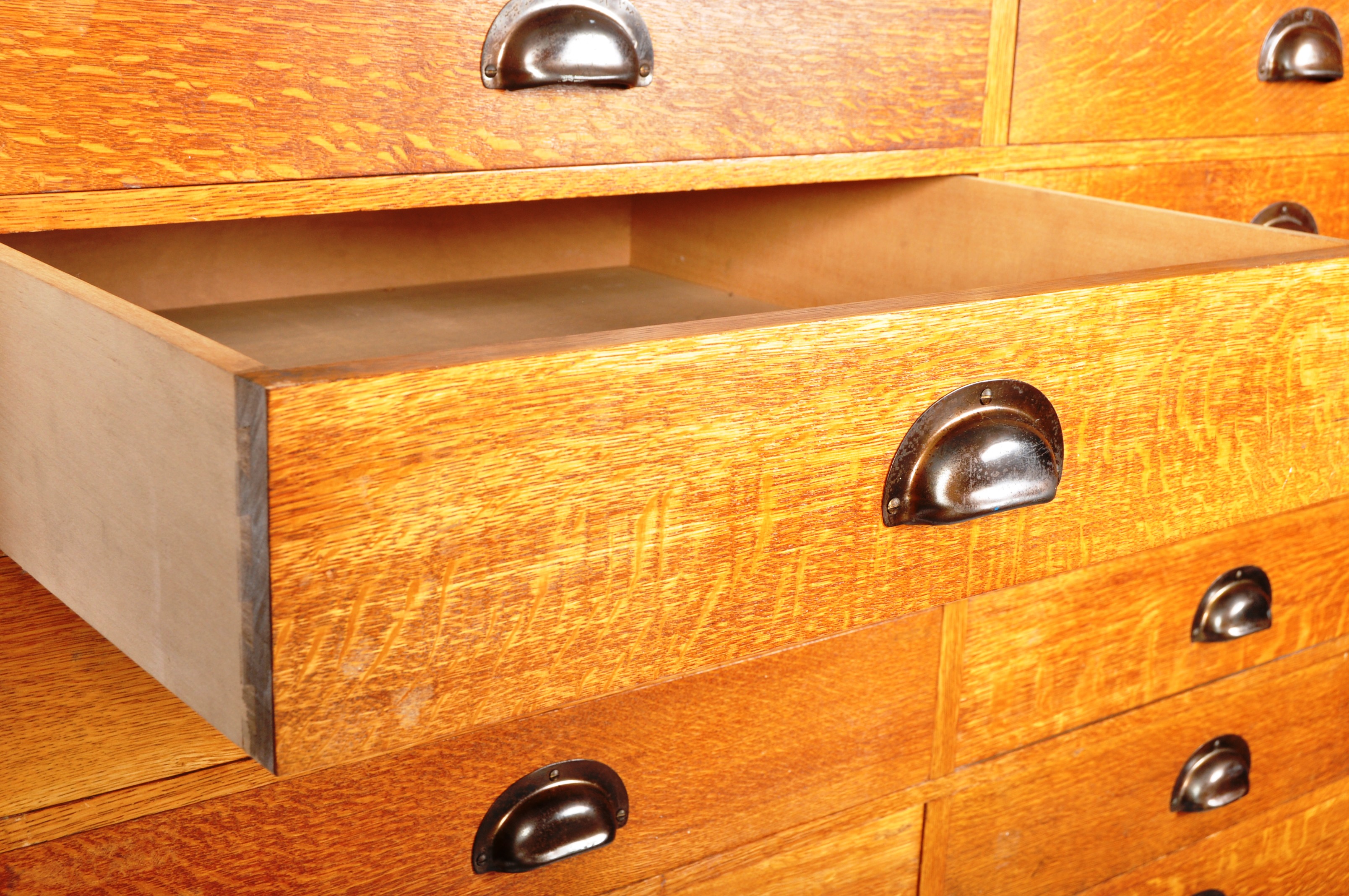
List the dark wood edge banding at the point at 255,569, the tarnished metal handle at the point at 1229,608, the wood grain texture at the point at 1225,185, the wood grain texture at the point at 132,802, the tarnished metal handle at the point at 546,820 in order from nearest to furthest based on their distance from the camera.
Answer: the dark wood edge banding at the point at 255,569, the wood grain texture at the point at 132,802, the tarnished metal handle at the point at 546,820, the tarnished metal handle at the point at 1229,608, the wood grain texture at the point at 1225,185

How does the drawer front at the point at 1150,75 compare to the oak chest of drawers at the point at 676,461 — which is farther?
the drawer front at the point at 1150,75

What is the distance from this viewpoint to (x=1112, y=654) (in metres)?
0.76

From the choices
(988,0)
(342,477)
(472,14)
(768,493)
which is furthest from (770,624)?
(988,0)

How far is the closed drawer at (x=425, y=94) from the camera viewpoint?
1.80 ft

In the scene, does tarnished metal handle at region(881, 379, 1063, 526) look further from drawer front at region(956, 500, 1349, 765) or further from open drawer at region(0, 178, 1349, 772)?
drawer front at region(956, 500, 1349, 765)

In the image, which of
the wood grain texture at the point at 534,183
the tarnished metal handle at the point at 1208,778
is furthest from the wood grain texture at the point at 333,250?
the tarnished metal handle at the point at 1208,778

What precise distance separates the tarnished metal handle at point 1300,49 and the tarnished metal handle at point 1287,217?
0.33 feet

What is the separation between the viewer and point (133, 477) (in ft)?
1.35

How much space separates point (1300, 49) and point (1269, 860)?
61cm

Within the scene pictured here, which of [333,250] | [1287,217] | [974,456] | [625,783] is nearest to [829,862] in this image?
[625,783]

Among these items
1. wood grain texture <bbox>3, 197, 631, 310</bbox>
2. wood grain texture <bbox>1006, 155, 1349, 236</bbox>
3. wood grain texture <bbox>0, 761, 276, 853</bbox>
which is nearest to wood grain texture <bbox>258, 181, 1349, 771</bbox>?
wood grain texture <bbox>0, 761, 276, 853</bbox>

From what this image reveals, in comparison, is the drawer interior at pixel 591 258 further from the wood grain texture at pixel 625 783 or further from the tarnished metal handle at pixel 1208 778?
the tarnished metal handle at pixel 1208 778

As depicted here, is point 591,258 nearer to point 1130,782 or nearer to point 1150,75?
point 1150,75

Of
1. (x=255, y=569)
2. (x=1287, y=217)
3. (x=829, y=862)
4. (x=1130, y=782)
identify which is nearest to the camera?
(x=255, y=569)
